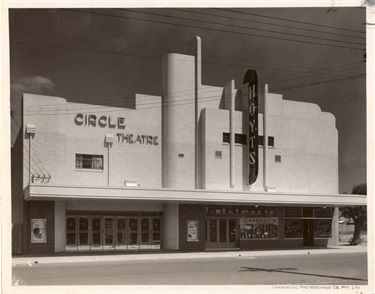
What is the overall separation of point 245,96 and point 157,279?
706 inches

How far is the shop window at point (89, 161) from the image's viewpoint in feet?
90.5

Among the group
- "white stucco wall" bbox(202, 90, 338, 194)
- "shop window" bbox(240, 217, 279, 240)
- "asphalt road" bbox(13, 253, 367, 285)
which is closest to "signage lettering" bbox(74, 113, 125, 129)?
Answer: "white stucco wall" bbox(202, 90, 338, 194)

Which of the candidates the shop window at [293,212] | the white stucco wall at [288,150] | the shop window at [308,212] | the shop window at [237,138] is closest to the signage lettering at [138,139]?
the white stucco wall at [288,150]

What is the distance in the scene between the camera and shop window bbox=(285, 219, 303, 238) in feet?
108

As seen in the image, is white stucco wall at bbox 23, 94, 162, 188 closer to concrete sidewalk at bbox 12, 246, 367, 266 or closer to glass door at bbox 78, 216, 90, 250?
glass door at bbox 78, 216, 90, 250

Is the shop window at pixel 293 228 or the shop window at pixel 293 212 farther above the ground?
the shop window at pixel 293 212

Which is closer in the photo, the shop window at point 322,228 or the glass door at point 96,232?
the glass door at point 96,232

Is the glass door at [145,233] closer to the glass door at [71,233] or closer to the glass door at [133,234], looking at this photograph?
the glass door at [133,234]

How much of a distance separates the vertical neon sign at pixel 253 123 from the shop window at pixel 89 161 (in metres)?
8.92

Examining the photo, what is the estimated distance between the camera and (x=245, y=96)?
3172 cm

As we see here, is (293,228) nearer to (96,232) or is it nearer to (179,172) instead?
(179,172)

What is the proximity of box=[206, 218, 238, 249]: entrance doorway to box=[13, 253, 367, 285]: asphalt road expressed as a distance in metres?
9.25

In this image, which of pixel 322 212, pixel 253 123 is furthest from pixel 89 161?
pixel 322 212
